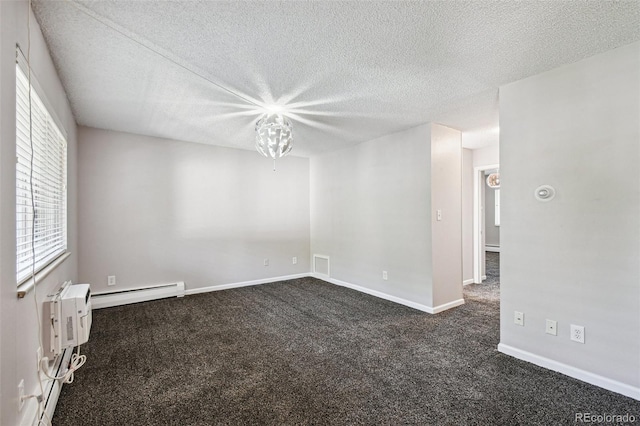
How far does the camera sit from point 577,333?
87.7 inches

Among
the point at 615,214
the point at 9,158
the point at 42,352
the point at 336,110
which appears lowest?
the point at 42,352

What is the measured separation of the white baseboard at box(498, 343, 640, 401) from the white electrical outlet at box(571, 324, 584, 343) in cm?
22

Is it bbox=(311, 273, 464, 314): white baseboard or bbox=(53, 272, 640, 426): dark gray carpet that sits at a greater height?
bbox=(311, 273, 464, 314): white baseboard

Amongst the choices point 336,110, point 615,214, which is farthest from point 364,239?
point 615,214

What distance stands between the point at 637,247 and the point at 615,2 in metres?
1.54

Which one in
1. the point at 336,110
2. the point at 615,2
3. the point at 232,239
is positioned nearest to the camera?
the point at 615,2

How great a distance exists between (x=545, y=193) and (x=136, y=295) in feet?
16.1

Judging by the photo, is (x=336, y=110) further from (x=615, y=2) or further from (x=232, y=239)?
(x=232, y=239)

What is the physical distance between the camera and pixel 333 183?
5348mm

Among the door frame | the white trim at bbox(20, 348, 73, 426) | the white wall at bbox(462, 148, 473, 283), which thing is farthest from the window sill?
the door frame

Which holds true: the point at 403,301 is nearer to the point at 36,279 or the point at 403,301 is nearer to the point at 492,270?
the point at 492,270

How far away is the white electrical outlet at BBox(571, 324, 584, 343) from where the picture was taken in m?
2.21

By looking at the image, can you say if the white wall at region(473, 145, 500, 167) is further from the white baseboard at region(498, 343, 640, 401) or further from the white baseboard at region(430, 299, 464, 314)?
the white baseboard at region(498, 343, 640, 401)

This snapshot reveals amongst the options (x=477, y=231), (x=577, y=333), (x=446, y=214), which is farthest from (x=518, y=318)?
(x=477, y=231)
